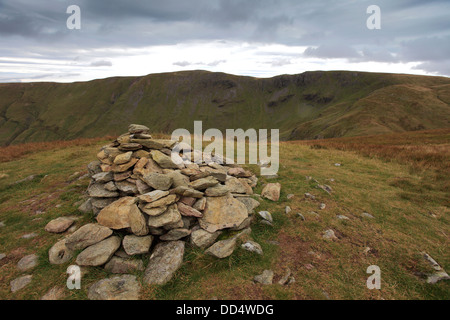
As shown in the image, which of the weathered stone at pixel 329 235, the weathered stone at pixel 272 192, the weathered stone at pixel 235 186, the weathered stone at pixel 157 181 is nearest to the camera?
the weathered stone at pixel 329 235

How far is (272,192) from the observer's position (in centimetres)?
1152

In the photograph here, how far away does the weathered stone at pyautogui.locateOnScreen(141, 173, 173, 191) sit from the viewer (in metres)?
8.50

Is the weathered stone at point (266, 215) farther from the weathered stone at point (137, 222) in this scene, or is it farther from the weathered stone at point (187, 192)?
the weathered stone at point (137, 222)

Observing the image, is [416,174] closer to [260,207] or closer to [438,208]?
[438,208]

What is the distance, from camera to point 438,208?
36.8ft

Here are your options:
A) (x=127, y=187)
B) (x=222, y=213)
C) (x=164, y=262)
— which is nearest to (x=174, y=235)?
(x=164, y=262)

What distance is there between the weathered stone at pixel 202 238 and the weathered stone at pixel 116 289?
2116mm

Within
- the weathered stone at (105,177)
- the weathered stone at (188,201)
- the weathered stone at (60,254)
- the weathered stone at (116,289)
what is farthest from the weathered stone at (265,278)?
the weathered stone at (105,177)

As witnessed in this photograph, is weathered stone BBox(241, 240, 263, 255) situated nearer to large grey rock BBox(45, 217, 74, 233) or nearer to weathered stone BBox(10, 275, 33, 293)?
weathered stone BBox(10, 275, 33, 293)

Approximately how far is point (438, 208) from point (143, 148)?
51.7 ft

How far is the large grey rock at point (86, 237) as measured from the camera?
7129 mm

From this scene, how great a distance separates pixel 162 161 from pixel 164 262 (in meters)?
4.68

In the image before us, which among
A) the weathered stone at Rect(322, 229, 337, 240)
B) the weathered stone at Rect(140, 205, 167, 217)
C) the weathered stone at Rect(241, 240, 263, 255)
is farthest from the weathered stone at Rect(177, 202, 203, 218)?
the weathered stone at Rect(322, 229, 337, 240)

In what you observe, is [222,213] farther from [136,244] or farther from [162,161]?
[162,161]
